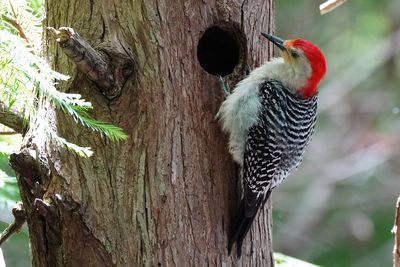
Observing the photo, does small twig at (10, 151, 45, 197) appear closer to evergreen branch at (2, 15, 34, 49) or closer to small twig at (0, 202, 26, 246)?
small twig at (0, 202, 26, 246)

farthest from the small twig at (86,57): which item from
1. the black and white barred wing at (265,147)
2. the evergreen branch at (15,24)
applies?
the black and white barred wing at (265,147)

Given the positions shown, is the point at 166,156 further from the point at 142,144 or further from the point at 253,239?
the point at 253,239

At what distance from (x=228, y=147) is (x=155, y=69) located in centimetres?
54

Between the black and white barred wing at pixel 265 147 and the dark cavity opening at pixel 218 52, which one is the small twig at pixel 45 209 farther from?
the dark cavity opening at pixel 218 52

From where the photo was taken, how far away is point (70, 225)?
3492 mm

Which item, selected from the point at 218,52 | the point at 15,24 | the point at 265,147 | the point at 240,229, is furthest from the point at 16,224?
the point at 218,52

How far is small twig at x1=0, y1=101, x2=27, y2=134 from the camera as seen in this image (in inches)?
137

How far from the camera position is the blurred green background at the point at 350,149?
9312mm

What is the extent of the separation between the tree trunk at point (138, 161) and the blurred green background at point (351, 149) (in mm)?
5541

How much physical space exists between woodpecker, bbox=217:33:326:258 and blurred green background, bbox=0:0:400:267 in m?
5.00

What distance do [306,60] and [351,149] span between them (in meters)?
5.87

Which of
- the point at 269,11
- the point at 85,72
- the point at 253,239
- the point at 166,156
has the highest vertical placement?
the point at 269,11

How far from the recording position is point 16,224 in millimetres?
3594

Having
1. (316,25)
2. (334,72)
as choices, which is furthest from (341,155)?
(316,25)
